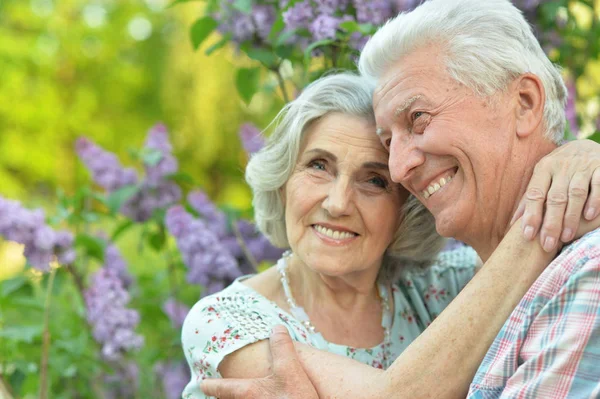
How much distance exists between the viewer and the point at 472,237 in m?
2.34

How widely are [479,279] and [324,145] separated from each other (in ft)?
2.41

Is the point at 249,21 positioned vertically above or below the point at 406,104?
above

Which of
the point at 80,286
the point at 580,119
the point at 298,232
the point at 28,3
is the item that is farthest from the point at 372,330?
the point at 28,3

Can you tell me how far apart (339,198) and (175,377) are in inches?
58.7

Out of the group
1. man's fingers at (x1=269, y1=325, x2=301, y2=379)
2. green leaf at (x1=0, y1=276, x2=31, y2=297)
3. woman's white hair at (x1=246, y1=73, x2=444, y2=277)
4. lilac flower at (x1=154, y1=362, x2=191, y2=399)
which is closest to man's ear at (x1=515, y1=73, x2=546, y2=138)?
woman's white hair at (x1=246, y1=73, x2=444, y2=277)

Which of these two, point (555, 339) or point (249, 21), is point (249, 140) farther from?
point (555, 339)

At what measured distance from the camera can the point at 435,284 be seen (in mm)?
3014

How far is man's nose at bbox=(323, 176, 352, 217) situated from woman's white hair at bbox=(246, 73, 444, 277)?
20 cm

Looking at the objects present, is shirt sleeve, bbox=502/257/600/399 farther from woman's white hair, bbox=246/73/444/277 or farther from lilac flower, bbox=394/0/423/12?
lilac flower, bbox=394/0/423/12

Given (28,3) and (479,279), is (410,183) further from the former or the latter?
(28,3)

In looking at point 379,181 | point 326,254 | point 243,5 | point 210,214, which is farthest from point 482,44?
point 210,214

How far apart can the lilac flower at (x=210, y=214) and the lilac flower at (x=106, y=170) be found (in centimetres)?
29

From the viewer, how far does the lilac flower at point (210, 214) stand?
3.48m

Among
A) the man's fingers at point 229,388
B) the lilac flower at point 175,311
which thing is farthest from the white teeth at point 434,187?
the lilac flower at point 175,311
